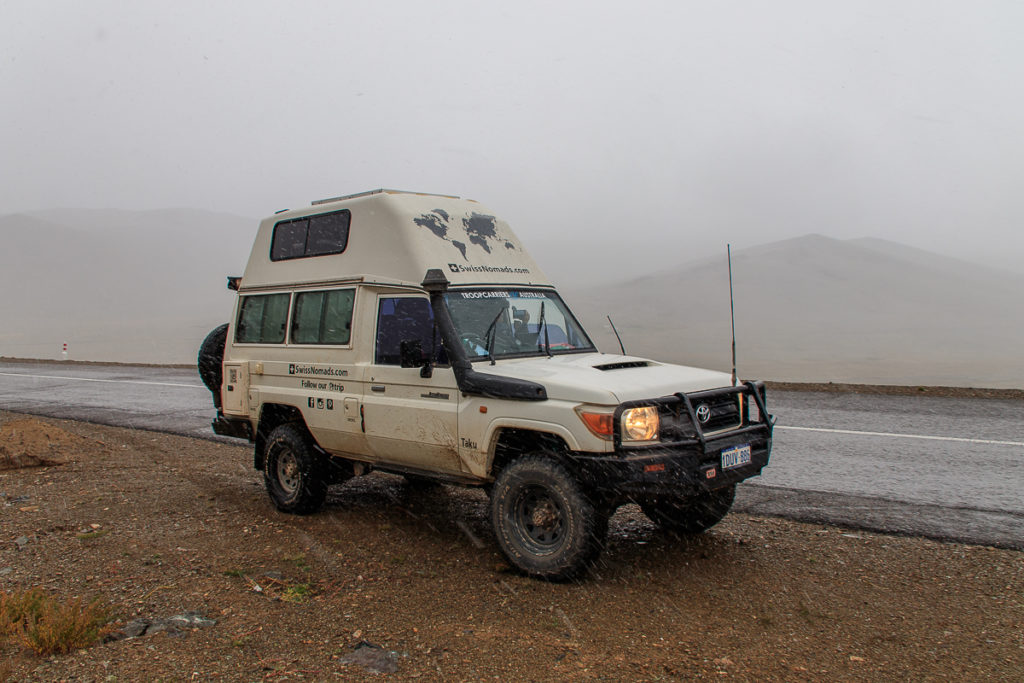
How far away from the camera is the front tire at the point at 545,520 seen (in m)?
4.61

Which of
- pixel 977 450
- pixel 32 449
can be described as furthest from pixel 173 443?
pixel 977 450

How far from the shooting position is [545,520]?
4891 mm

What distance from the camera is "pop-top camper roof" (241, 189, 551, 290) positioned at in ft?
19.1

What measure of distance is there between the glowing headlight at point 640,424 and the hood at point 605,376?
0.09 meters

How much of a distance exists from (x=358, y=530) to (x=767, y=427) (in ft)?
11.2

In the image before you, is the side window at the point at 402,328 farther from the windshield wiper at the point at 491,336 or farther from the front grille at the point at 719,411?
the front grille at the point at 719,411

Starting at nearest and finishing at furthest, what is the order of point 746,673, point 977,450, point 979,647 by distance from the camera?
point 746,673, point 979,647, point 977,450

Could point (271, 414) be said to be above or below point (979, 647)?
above

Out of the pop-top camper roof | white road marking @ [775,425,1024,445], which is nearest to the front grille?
the pop-top camper roof

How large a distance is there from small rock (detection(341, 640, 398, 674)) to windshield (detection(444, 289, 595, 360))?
6.96ft

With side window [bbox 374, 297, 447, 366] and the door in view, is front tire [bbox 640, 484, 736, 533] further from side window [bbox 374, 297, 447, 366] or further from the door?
side window [bbox 374, 297, 447, 366]

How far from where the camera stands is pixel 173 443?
34.0 ft

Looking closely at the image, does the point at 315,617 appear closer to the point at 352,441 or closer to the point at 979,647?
the point at 352,441

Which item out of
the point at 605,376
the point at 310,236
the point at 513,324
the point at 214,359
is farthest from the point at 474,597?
the point at 214,359
